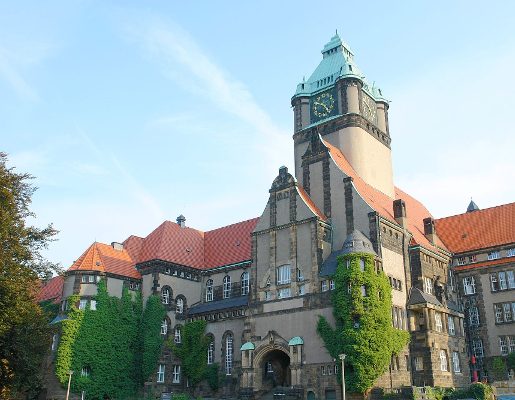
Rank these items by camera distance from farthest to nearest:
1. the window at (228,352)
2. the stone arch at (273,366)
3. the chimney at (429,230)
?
1. the chimney at (429,230)
2. the window at (228,352)
3. the stone arch at (273,366)

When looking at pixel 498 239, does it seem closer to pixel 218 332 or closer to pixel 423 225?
pixel 423 225

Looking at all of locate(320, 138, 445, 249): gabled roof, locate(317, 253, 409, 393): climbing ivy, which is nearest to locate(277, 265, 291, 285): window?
locate(317, 253, 409, 393): climbing ivy

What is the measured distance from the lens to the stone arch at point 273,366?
161 ft

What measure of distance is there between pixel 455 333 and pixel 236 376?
65.0ft

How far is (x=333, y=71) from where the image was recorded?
63531 millimetres

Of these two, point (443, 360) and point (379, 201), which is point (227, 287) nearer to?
point (379, 201)

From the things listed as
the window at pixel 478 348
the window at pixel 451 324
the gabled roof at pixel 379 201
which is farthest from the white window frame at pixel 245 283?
the window at pixel 478 348

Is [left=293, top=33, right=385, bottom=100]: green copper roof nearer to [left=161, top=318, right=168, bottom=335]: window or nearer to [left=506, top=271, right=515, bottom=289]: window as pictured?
[left=506, top=271, right=515, bottom=289]: window

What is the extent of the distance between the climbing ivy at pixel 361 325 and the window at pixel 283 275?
17.1 ft

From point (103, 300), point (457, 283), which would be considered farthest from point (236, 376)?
point (457, 283)

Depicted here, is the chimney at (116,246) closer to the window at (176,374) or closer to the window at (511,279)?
the window at (176,374)

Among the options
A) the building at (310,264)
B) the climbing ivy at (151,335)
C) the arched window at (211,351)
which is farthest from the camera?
the arched window at (211,351)

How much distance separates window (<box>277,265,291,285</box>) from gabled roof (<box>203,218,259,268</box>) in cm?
1011

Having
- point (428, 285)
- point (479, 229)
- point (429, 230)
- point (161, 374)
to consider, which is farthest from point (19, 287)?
point (479, 229)
